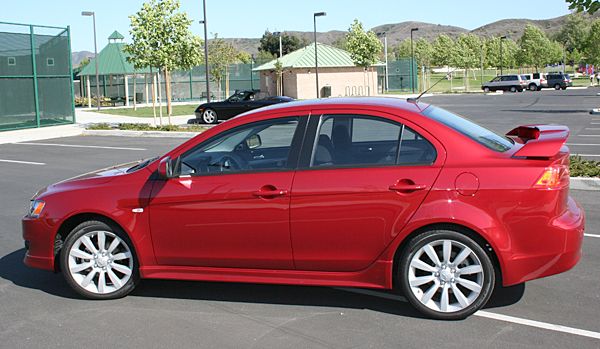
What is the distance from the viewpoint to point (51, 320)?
17.6 ft

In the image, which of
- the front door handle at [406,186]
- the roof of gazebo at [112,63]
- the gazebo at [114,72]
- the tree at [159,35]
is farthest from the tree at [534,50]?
the front door handle at [406,186]

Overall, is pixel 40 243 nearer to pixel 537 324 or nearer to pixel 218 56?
pixel 537 324

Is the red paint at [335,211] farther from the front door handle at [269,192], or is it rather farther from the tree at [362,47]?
the tree at [362,47]

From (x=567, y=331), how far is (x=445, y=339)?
876 millimetres

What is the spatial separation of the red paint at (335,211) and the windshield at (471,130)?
119mm

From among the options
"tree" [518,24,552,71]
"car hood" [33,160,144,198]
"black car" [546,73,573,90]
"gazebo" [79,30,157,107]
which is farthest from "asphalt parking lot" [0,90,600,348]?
"tree" [518,24,552,71]

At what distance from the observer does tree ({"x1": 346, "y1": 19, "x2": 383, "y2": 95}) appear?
1997 inches

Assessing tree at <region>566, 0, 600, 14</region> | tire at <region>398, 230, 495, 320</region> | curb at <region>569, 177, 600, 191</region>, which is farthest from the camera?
tree at <region>566, 0, 600, 14</region>

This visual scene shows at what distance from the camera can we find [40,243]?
5859mm

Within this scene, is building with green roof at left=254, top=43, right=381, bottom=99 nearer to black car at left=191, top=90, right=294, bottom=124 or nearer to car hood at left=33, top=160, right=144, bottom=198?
black car at left=191, top=90, right=294, bottom=124

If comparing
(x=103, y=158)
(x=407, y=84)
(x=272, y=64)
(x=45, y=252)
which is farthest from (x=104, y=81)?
(x=45, y=252)

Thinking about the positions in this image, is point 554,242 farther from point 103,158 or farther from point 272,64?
point 272,64

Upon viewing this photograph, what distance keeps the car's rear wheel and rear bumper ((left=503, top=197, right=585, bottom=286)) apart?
76.5ft

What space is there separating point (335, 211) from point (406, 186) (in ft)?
1.85
